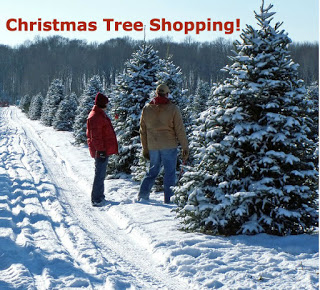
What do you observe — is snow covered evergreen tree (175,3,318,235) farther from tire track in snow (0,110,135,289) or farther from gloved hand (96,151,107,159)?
gloved hand (96,151,107,159)

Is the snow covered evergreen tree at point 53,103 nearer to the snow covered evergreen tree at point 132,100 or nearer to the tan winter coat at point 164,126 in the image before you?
the snow covered evergreen tree at point 132,100

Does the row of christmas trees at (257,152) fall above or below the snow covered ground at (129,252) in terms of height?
above

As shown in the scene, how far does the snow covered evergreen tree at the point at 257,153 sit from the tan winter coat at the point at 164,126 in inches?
48.1

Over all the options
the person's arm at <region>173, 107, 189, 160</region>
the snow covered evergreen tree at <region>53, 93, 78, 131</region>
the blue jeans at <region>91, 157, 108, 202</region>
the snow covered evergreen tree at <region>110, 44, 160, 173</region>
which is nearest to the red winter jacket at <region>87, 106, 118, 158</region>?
the blue jeans at <region>91, 157, 108, 202</region>

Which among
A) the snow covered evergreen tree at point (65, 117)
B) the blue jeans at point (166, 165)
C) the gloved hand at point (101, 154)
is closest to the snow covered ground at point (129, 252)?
the blue jeans at point (166, 165)

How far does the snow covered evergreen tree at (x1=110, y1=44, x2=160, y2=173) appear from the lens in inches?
355

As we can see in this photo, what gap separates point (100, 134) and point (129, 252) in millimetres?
2560

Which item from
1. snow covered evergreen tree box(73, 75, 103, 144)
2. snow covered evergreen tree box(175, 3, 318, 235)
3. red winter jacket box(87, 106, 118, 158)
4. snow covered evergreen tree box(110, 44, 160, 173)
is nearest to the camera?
snow covered evergreen tree box(175, 3, 318, 235)

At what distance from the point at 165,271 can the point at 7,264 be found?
61.4 inches

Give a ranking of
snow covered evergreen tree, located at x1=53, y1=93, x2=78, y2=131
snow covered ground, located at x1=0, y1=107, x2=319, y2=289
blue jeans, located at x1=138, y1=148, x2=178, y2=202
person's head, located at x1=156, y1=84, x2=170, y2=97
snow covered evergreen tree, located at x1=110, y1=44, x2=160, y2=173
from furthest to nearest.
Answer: snow covered evergreen tree, located at x1=53, y1=93, x2=78, y2=131 → snow covered evergreen tree, located at x1=110, y1=44, x2=160, y2=173 → blue jeans, located at x1=138, y1=148, x2=178, y2=202 → person's head, located at x1=156, y1=84, x2=170, y2=97 → snow covered ground, located at x1=0, y1=107, x2=319, y2=289

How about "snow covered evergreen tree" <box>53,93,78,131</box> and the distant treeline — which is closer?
"snow covered evergreen tree" <box>53,93,78,131</box>

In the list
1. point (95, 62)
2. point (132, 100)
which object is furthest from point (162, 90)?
point (95, 62)

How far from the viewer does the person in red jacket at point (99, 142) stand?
626 centimetres

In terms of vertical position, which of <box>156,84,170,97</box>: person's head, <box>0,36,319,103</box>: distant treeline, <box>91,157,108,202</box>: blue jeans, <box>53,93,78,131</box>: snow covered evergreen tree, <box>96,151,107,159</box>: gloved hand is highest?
<box>0,36,319,103</box>: distant treeline
